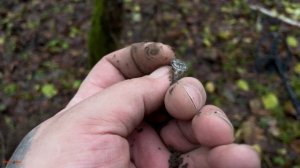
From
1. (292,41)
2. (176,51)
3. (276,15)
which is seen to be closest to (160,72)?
(176,51)

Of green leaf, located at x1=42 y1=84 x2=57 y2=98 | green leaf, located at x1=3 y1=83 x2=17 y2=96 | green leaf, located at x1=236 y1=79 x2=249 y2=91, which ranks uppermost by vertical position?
green leaf, located at x1=3 y1=83 x2=17 y2=96

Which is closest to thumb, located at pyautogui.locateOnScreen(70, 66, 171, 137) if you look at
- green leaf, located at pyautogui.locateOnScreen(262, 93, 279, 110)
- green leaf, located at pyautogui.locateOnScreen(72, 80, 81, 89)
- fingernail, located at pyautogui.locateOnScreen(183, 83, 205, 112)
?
fingernail, located at pyautogui.locateOnScreen(183, 83, 205, 112)

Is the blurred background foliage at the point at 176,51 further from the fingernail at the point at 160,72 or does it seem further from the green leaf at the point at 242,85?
the fingernail at the point at 160,72

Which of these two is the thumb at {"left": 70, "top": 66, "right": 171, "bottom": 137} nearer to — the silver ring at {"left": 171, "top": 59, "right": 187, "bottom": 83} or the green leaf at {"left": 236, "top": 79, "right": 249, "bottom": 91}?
the silver ring at {"left": 171, "top": 59, "right": 187, "bottom": 83}

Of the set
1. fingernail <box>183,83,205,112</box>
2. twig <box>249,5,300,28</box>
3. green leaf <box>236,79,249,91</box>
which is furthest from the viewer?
twig <box>249,5,300,28</box>

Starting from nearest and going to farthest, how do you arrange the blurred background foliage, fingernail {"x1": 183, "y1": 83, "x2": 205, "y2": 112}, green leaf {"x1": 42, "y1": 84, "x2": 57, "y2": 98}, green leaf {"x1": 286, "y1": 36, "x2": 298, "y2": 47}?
fingernail {"x1": 183, "y1": 83, "x2": 205, "y2": 112}, the blurred background foliage, green leaf {"x1": 42, "y1": 84, "x2": 57, "y2": 98}, green leaf {"x1": 286, "y1": 36, "x2": 298, "y2": 47}

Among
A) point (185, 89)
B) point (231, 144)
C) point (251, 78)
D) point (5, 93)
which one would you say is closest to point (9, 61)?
point (5, 93)

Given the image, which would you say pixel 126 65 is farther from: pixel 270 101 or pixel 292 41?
pixel 292 41

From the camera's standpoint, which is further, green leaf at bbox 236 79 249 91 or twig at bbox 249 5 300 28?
twig at bbox 249 5 300 28
